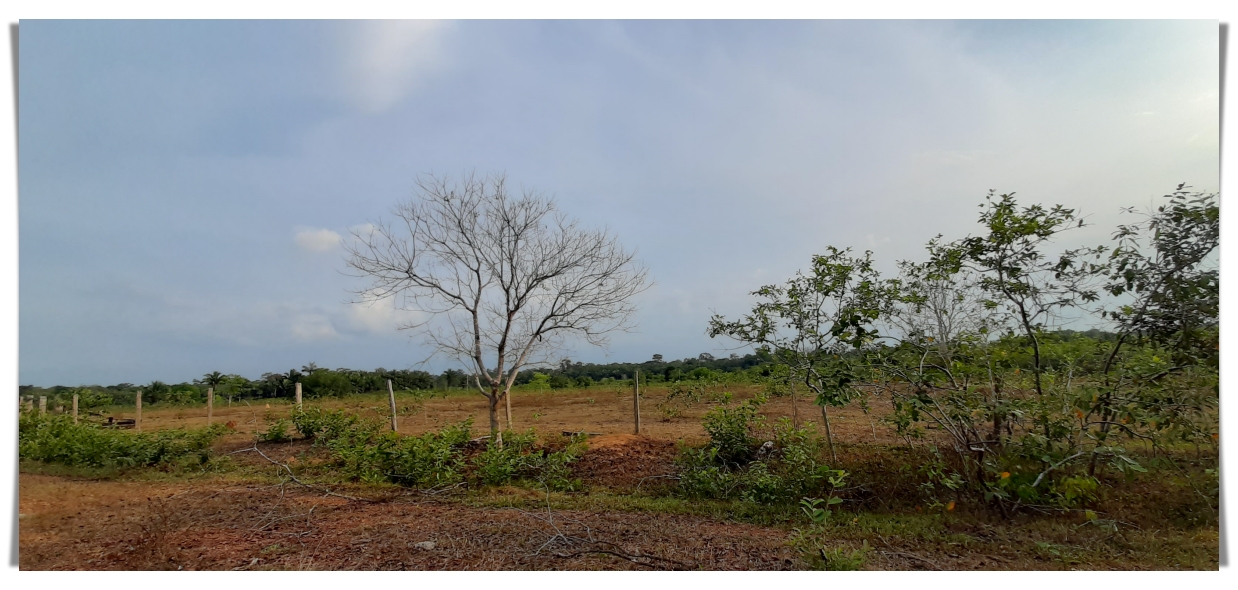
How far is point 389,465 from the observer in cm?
711

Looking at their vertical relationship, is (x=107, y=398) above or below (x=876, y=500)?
above

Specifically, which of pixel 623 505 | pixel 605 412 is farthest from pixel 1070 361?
pixel 605 412

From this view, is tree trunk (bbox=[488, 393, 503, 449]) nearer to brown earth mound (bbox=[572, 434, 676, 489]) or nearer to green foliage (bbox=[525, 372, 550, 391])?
brown earth mound (bbox=[572, 434, 676, 489])

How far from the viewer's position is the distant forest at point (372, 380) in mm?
9496

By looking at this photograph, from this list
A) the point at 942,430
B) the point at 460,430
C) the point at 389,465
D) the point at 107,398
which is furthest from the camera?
the point at 107,398

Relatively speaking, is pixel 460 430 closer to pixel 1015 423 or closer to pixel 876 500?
pixel 876 500

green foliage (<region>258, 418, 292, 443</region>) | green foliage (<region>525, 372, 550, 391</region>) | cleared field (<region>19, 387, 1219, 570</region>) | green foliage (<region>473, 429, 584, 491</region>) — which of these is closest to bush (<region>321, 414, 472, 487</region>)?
cleared field (<region>19, 387, 1219, 570</region>)

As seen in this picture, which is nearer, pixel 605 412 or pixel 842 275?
pixel 842 275

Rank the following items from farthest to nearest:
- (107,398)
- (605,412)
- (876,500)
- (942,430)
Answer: (605,412) → (107,398) → (876,500) → (942,430)

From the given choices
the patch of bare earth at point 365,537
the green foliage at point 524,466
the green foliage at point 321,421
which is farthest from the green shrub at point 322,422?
the green foliage at point 524,466

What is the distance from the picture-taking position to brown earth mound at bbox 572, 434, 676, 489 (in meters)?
6.71

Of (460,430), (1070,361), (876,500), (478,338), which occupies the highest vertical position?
(478,338)

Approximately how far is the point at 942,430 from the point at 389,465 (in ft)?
19.7

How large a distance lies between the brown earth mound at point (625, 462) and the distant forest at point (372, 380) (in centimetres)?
122
